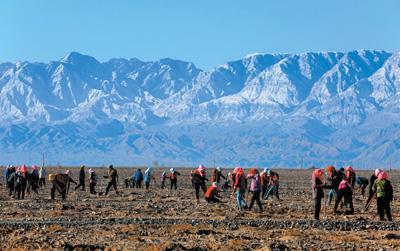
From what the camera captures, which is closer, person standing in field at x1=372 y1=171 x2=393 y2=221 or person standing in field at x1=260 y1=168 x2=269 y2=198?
person standing in field at x1=372 y1=171 x2=393 y2=221

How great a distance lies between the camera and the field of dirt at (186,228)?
21.2 m

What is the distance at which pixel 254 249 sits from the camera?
20531 millimetres

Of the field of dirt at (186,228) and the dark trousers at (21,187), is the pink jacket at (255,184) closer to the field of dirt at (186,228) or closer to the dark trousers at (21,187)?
the field of dirt at (186,228)

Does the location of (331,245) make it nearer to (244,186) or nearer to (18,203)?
(244,186)

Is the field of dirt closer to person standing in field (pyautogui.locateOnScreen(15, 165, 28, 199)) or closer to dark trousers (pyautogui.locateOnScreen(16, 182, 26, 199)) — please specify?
person standing in field (pyautogui.locateOnScreen(15, 165, 28, 199))

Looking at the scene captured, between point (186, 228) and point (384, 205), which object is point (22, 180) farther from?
point (384, 205)

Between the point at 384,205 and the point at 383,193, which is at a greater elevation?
the point at 383,193

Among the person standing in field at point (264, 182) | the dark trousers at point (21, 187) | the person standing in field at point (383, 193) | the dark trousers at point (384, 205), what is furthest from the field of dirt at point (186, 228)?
the dark trousers at point (21, 187)

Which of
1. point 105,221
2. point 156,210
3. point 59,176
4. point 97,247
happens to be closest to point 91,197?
point 59,176

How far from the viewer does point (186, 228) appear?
24.7 meters

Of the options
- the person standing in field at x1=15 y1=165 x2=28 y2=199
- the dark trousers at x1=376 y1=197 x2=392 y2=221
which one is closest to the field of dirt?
the dark trousers at x1=376 y1=197 x2=392 y2=221

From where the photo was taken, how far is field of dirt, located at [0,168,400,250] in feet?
69.7

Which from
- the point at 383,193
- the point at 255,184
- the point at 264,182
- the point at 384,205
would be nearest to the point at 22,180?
the point at 264,182

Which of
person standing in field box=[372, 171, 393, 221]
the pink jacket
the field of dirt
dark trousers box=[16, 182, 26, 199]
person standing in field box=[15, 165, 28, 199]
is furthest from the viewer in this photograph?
dark trousers box=[16, 182, 26, 199]
